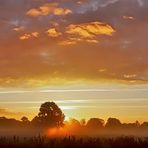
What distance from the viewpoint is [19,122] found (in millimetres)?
123562

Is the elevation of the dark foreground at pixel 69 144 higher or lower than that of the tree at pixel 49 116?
lower

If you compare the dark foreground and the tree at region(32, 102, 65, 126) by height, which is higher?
the tree at region(32, 102, 65, 126)

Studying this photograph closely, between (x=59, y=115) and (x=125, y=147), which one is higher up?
(x=59, y=115)

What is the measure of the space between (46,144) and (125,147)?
19.4 ft

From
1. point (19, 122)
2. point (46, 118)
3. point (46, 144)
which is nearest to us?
point (46, 144)

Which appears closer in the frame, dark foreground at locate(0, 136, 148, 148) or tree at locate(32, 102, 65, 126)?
dark foreground at locate(0, 136, 148, 148)

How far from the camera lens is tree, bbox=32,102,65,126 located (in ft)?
330

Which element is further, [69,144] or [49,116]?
[49,116]

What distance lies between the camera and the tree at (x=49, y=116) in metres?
101

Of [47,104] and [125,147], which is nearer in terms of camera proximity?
[125,147]

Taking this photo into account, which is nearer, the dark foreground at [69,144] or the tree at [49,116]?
the dark foreground at [69,144]

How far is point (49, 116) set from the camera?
101375 mm

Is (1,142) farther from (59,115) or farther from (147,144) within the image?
(59,115)

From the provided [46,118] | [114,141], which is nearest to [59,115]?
[46,118]
